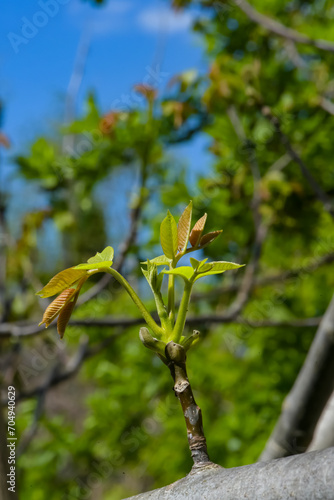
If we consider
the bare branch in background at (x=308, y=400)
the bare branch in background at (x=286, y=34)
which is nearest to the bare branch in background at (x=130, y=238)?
the bare branch in background at (x=286, y=34)

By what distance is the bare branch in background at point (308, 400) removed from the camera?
3.47 feet

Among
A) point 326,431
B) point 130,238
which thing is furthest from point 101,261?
point 130,238

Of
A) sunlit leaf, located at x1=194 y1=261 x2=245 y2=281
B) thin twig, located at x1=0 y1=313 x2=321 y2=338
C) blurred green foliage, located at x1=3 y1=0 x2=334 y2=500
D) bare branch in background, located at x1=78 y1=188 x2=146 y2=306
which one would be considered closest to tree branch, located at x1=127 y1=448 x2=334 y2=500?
sunlit leaf, located at x1=194 y1=261 x2=245 y2=281

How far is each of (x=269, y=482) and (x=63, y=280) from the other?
0.24 metres

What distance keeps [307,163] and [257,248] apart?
0.57 metres

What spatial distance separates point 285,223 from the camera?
2139 mm

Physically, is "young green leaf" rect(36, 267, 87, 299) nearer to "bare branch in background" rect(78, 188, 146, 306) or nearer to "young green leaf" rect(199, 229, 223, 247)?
"young green leaf" rect(199, 229, 223, 247)

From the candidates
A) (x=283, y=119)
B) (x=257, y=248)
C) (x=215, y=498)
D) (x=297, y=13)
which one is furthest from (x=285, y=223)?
(x=215, y=498)

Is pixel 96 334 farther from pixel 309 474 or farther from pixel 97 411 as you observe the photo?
pixel 309 474

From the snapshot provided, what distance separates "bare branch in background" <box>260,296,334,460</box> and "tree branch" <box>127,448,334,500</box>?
68cm

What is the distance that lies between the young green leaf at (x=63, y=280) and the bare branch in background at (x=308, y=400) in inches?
28.9

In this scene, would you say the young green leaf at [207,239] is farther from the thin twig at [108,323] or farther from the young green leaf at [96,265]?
the thin twig at [108,323]

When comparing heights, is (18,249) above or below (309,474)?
below

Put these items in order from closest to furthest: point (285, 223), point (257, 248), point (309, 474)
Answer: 1. point (309, 474)
2. point (257, 248)
3. point (285, 223)
